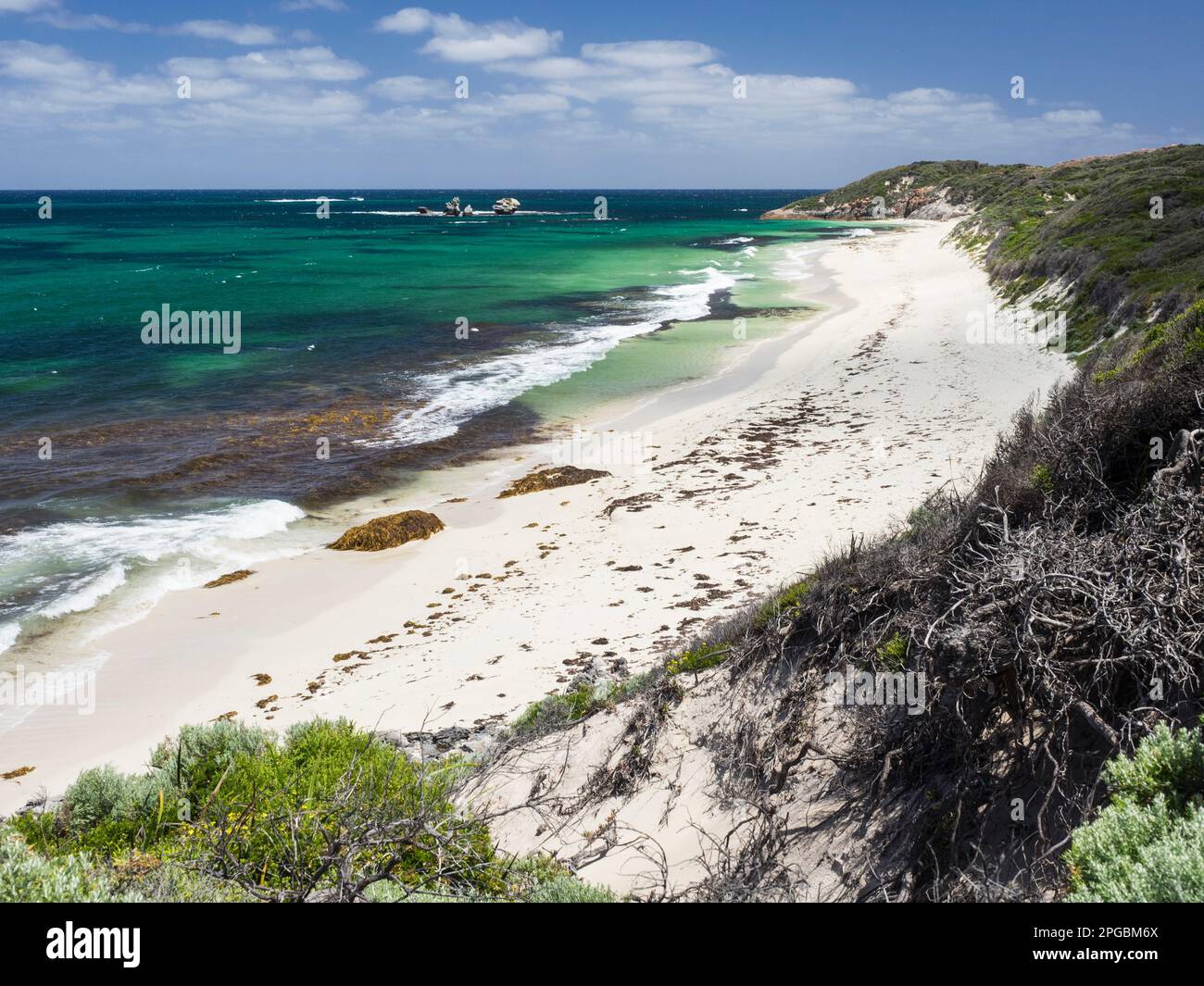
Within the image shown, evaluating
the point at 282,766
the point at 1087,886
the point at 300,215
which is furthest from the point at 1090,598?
the point at 300,215

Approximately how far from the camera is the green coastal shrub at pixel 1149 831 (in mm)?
2852

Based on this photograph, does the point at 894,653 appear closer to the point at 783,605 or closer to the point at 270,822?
Answer: the point at 783,605

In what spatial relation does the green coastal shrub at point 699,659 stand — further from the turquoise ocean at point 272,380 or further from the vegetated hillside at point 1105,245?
the vegetated hillside at point 1105,245

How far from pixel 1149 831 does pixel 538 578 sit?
8.78 m

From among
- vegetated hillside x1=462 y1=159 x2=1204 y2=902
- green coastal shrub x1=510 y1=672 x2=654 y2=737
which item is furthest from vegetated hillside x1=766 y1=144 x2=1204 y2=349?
green coastal shrub x1=510 y1=672 x2=654 y2=737

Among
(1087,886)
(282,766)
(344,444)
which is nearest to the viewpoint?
(1087,886)

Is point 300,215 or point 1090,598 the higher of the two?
point 300,215

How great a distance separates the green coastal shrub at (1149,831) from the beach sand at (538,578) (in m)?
4.60

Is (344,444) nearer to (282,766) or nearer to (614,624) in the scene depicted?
(614,624)

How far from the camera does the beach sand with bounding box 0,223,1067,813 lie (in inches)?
328

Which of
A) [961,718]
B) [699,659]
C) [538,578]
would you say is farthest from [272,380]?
[961,718]

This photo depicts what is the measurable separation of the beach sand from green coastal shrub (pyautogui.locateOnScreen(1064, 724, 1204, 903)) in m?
4.60
